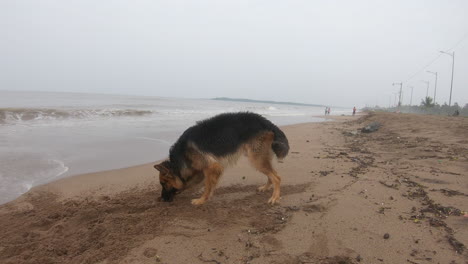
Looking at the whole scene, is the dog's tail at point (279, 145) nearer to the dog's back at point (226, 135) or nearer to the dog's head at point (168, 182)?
the dog's back at point (226, 135)

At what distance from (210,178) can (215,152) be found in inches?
18.3

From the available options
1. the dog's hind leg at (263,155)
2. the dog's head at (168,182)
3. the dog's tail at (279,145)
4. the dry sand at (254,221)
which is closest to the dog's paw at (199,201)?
the dry sand at (254,221)

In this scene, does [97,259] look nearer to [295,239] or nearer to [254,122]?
[295,239]

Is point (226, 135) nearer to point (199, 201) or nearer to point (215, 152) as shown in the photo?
point (215, 152)

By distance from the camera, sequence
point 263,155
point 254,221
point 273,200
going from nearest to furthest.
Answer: point 254,221
point 273,200
point 263,155

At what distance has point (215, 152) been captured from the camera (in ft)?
15.0

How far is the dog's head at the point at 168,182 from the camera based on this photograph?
4.59 m

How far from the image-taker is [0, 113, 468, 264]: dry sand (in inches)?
115

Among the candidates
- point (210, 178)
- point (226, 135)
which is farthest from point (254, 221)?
point (226, 135)

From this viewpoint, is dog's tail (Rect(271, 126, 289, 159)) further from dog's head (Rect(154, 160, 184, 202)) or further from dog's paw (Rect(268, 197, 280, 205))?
dog's head (Rect(154, 160, 184, 202))

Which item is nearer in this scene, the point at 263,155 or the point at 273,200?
the point at 273,200

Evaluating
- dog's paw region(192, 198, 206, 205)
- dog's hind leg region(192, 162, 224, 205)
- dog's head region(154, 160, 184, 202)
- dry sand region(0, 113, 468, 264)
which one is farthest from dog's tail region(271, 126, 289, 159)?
dog's head region(154, 160, 184, 202)

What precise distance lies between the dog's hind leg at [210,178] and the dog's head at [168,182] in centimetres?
39

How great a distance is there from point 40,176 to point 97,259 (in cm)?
424
